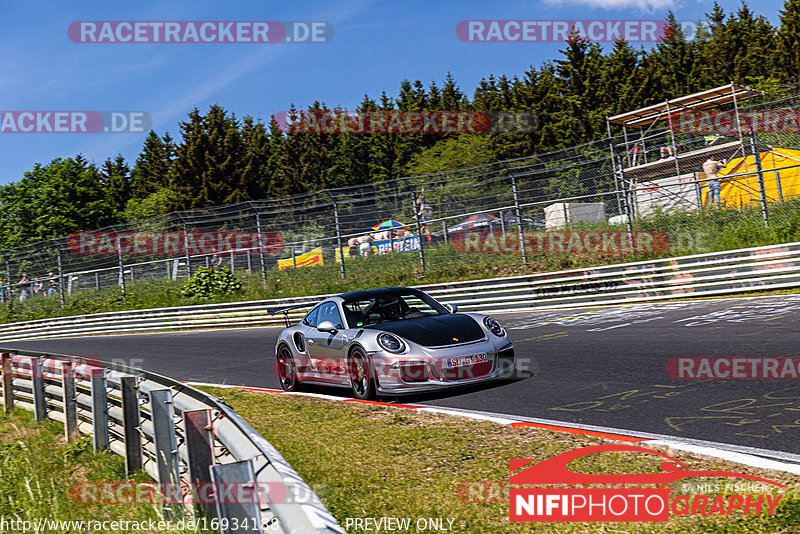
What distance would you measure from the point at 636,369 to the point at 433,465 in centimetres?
391

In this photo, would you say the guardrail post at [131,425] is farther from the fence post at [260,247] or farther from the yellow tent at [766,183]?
the fence post at [260,247]

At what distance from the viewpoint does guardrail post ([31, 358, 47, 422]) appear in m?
9.31

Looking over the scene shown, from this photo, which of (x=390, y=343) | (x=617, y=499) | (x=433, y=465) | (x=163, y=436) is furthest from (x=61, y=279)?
(x=617, y=499)

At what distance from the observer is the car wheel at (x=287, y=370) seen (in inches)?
383

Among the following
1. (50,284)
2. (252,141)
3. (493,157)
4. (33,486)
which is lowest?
(33,486)

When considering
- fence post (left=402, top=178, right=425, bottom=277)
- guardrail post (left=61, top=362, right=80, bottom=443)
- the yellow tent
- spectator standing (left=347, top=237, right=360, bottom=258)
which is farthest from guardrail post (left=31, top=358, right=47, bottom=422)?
the yellow tent

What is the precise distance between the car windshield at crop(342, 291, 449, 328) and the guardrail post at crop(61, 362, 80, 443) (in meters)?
3.03

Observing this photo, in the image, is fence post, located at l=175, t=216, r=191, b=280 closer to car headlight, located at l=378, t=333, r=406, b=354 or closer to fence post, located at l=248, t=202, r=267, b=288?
fence post, located at l=248, t=202, r=267, b=288

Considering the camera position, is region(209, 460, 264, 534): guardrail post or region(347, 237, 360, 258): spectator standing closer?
region(209, 460, 264, 534): guardrail post

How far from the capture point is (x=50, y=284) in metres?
29.8

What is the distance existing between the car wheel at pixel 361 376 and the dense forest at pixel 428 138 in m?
45.9

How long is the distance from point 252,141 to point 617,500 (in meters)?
72.6

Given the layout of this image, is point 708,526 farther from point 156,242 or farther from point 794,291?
point 156,242

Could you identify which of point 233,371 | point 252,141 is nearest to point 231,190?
point 252,141
